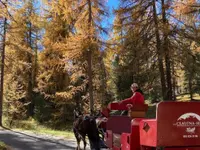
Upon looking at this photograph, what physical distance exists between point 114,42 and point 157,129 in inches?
534

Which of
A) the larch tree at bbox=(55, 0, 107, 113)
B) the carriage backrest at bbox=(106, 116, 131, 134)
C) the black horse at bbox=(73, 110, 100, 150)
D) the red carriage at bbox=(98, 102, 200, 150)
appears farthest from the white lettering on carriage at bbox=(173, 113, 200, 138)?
the larch tree at bbox=(55, 0, 107, 113)

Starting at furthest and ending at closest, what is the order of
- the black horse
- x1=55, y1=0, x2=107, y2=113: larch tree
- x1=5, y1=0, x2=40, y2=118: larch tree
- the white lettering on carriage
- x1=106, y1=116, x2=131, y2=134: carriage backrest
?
x1=5, y1=0, x2=40, y2=118: larch tree, x1=55, y1=0, x2=107, y2=113: larch tree, the black horse, x1=106, y1=116, x2=131, y2=134: carriage backrest, the white lettering on carriage

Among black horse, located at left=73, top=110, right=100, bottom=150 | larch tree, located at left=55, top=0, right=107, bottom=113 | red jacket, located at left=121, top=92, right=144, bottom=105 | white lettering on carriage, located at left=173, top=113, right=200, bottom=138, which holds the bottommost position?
black horse, located at left=73, top=110, right=100, bottom=150

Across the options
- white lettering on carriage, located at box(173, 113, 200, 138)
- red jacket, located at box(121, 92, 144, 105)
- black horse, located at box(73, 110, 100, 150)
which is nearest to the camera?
white lettering on carriage, located at box(173, 113, 200, 138)

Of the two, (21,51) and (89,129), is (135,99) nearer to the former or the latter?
(89,129)

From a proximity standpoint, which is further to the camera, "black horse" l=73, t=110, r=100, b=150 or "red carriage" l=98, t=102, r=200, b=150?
"black horse" l=73, t=110, r=100, b=150

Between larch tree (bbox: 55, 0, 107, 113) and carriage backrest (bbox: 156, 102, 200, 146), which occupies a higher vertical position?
larch tree (bbox: 55, 0, 107, 113)

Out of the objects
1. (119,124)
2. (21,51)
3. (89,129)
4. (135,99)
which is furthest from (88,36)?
(119,124)

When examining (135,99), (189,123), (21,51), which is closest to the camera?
(189,123)

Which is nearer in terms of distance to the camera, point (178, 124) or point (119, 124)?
point (178, 124)

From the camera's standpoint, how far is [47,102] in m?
30.4

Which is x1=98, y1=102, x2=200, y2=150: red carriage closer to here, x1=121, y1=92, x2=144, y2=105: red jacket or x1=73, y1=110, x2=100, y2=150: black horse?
x1=121, y1=92, x2=144, y2=105: red jacket

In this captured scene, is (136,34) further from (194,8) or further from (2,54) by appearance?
(2,54)

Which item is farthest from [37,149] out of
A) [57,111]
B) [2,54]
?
[57,111]
